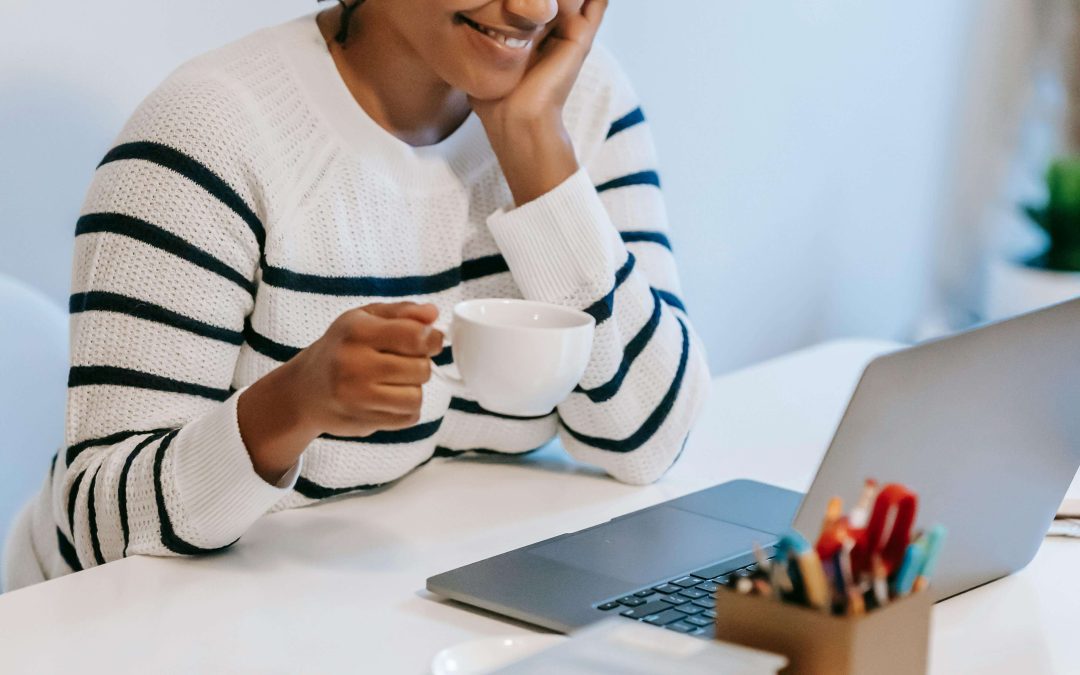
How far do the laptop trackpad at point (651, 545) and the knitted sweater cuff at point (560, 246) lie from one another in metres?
0.21

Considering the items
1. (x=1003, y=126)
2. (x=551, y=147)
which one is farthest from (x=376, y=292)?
(x=1003, y=126)

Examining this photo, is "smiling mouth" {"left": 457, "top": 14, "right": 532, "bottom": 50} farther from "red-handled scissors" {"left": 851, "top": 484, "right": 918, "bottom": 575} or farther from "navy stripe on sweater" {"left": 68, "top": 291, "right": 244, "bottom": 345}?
"red-handled scissors" {"left": 851, "top": 484, "right": 918, "bottom": 575}

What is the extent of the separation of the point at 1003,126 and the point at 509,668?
8.81ft

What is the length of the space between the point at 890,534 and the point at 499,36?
64 centimetres

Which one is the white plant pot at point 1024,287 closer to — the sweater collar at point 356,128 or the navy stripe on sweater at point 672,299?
the navy stripe on sweater at point 672,299

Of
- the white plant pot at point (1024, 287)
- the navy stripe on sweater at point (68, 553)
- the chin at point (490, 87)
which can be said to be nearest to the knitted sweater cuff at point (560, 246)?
the chin at point (490, 87)

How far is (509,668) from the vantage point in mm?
580

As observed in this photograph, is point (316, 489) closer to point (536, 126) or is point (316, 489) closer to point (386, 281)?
point (386, 281)

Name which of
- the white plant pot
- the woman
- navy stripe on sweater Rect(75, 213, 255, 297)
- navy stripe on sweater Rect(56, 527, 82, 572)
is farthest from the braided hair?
the white plant pot

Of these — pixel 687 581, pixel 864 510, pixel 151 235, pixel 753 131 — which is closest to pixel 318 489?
pixel 151 235

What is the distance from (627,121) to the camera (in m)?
1.33

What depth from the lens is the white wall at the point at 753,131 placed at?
134 cm

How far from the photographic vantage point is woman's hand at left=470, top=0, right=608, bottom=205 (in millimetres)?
1145

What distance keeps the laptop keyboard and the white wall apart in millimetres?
818
